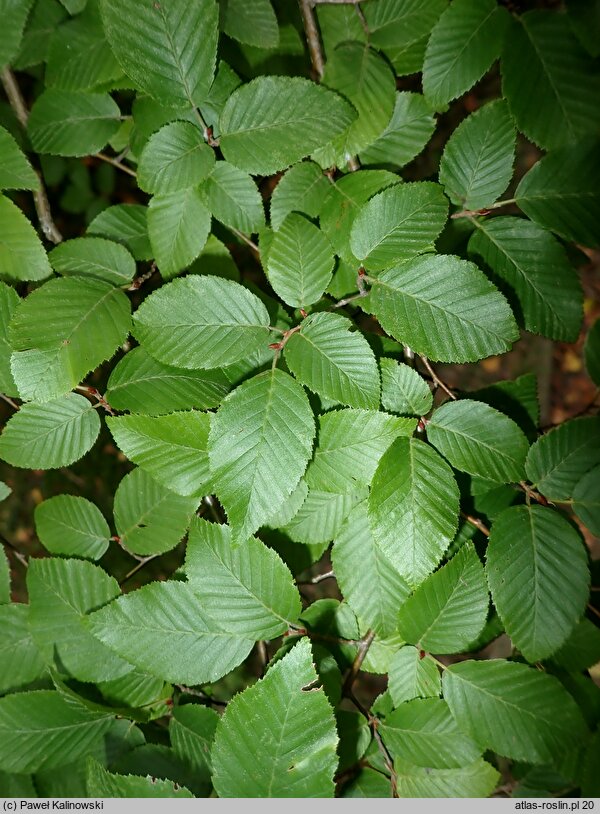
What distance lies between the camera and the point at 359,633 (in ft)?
3.44

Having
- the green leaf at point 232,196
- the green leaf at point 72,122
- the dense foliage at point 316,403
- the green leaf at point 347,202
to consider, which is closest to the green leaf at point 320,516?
the dense foliage at point 316,403

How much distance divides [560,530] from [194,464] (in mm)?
624

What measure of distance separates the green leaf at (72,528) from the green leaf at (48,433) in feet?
0.51

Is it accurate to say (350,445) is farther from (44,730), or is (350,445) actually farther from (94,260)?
(44,730)

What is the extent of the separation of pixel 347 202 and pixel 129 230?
44cm

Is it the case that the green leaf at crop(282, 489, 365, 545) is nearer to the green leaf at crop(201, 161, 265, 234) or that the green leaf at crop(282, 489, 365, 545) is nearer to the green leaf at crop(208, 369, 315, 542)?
the green leaf at crop(208, 369, 315, 542)

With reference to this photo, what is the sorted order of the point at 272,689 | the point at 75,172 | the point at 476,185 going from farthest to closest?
the point at 75,172 → the point at 476,185 → the point at 272,689

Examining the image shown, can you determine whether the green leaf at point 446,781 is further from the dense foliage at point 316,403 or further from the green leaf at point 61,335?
the green leaf at point 61,335

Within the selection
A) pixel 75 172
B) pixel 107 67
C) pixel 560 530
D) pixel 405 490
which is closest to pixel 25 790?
pixel 405 490

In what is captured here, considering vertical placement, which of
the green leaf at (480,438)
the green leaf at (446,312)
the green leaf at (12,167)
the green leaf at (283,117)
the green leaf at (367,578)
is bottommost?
the green leaf at (367,578)

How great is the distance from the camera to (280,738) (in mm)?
853

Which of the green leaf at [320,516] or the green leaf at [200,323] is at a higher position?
the green leaf at [200,323]

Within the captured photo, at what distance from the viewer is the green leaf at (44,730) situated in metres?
1.04

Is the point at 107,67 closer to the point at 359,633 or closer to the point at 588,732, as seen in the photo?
the point at 359,633
